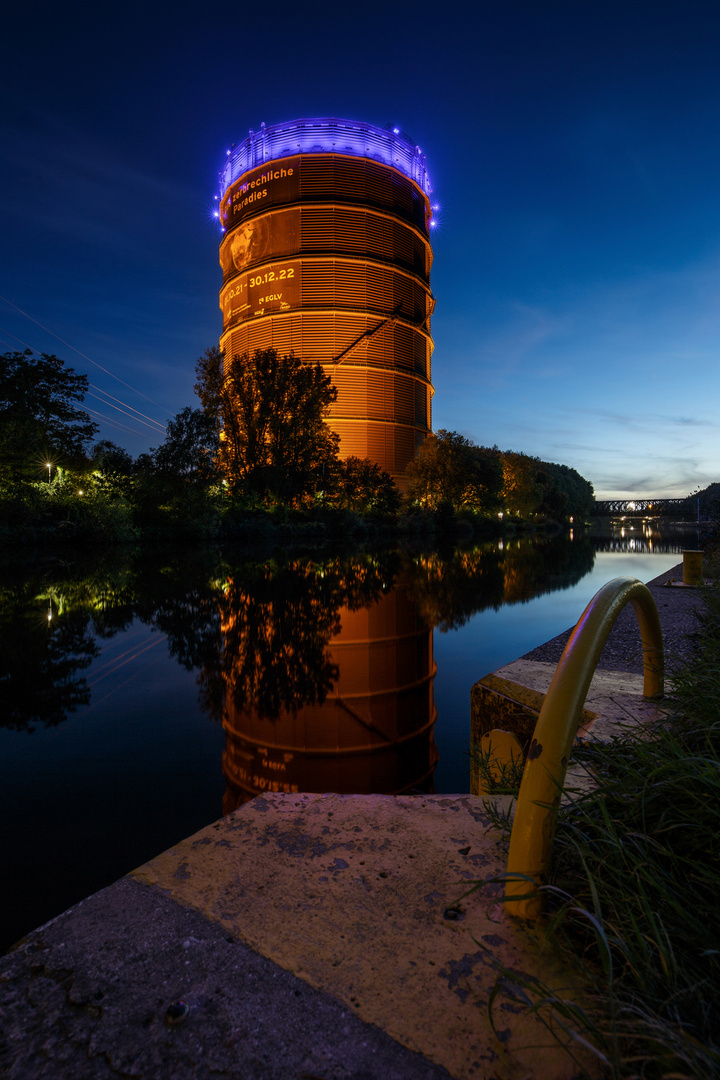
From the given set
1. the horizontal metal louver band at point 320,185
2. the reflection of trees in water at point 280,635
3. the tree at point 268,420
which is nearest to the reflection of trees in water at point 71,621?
the reflection of trees in water at point 280,635

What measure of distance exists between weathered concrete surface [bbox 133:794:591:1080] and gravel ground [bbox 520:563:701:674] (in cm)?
157

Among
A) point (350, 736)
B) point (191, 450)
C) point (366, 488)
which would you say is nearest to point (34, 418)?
point (191, 450)

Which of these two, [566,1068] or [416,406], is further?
[416,406]

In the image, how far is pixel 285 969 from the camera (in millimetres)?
1158

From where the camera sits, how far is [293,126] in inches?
1679

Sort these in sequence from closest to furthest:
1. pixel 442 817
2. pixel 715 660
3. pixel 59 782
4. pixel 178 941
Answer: pixel 178 941
pixel 442 817
pixel 715 660
pixel 59 782

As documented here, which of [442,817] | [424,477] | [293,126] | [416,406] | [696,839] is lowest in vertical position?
[442,817]

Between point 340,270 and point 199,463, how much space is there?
20988 mm

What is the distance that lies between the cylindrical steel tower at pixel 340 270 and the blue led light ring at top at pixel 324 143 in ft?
0.37

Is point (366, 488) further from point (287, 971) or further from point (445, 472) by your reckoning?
point (287, 971)

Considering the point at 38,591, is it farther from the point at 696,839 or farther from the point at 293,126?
the point at 293,126

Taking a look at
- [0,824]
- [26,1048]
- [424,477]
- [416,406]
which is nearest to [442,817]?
[26,1048]

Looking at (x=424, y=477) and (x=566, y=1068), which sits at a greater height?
(x=424, y=477)

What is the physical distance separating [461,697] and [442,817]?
2.71 metres
